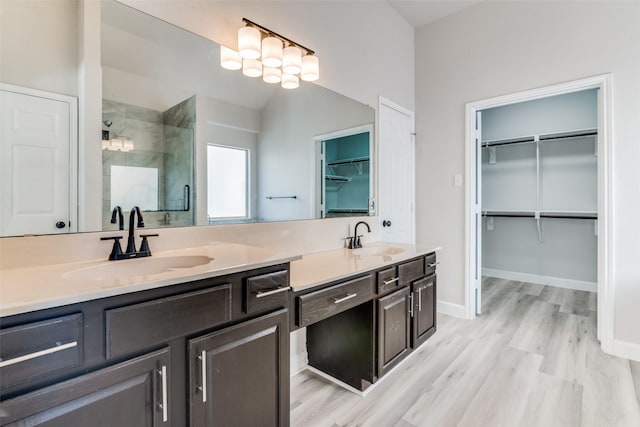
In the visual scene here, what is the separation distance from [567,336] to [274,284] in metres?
2.79

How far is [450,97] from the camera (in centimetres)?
315

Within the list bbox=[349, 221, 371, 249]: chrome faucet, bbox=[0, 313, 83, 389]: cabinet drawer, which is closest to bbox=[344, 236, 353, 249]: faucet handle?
bbox=[349, 221, 371, 249]: chrome faucet

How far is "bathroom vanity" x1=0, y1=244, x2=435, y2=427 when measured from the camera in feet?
2.42

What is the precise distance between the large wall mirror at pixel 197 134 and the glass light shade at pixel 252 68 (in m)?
0.03

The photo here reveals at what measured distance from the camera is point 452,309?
3.14 m

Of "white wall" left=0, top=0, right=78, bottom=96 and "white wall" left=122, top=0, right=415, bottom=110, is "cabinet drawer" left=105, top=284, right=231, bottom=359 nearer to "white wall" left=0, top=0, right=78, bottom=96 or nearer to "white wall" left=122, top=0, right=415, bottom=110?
"white wall" left=0, top=0, right=78, bottom=96

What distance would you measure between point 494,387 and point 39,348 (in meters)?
2.24

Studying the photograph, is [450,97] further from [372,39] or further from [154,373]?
[154,373]

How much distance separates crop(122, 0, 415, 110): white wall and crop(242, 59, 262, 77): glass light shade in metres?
0.11

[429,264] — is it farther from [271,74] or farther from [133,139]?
[133,139]

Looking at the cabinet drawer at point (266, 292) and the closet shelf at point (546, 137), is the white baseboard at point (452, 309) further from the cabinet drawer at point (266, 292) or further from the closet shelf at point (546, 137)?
the cabinet drawer at point (266, 292)

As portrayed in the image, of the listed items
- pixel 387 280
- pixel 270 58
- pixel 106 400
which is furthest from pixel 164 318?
pixel 270 58

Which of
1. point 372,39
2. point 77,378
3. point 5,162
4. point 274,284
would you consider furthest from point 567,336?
point 5,162

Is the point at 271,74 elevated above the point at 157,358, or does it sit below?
above
